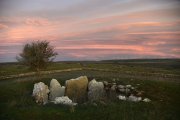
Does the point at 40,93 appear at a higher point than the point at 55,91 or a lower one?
higher

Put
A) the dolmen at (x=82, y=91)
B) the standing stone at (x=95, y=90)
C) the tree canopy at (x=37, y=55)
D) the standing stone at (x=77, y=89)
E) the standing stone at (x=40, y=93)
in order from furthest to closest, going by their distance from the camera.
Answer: the tree canopy at (x=37, y=55) < the standing stone at (x=77, y=89) < the standing stone at (x=95, y=90) < the dolmen at (x=82, y=91) < the standing stone at (x=40, y=93)

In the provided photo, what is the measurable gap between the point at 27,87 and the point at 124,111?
12.2 meters

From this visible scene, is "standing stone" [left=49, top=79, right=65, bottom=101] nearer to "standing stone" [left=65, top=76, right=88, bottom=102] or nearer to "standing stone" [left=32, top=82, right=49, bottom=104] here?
"standing stone" [left=32, top=82, right=49, bottom=104]

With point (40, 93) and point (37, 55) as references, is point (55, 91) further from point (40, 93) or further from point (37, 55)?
point (37, 55)

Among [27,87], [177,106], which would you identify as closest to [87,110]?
[177,106]

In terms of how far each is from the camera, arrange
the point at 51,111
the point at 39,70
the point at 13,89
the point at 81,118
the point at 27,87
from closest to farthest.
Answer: the point at 81,118
the point at 51,111
the point at 13,89
the point at 27,87
the point at 39,70

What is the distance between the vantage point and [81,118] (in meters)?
13.3

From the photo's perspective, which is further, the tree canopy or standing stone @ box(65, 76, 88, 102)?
the tree canopy

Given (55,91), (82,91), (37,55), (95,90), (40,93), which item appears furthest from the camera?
(37,55)

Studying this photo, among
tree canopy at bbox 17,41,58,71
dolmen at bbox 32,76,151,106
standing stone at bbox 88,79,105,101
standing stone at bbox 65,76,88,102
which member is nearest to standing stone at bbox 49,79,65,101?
dolmen at bbox 32,76,151,106

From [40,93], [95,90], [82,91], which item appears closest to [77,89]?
[82,91]

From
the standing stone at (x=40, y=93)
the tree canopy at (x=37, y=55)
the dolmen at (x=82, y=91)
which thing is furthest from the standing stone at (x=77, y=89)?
the tree canopy at (x=37, y=55)

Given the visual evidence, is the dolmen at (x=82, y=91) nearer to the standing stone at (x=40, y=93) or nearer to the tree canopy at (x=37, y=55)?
the standing stone at (x=40, y=93)

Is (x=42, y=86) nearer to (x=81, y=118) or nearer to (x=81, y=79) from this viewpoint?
(x=81, y=79)
